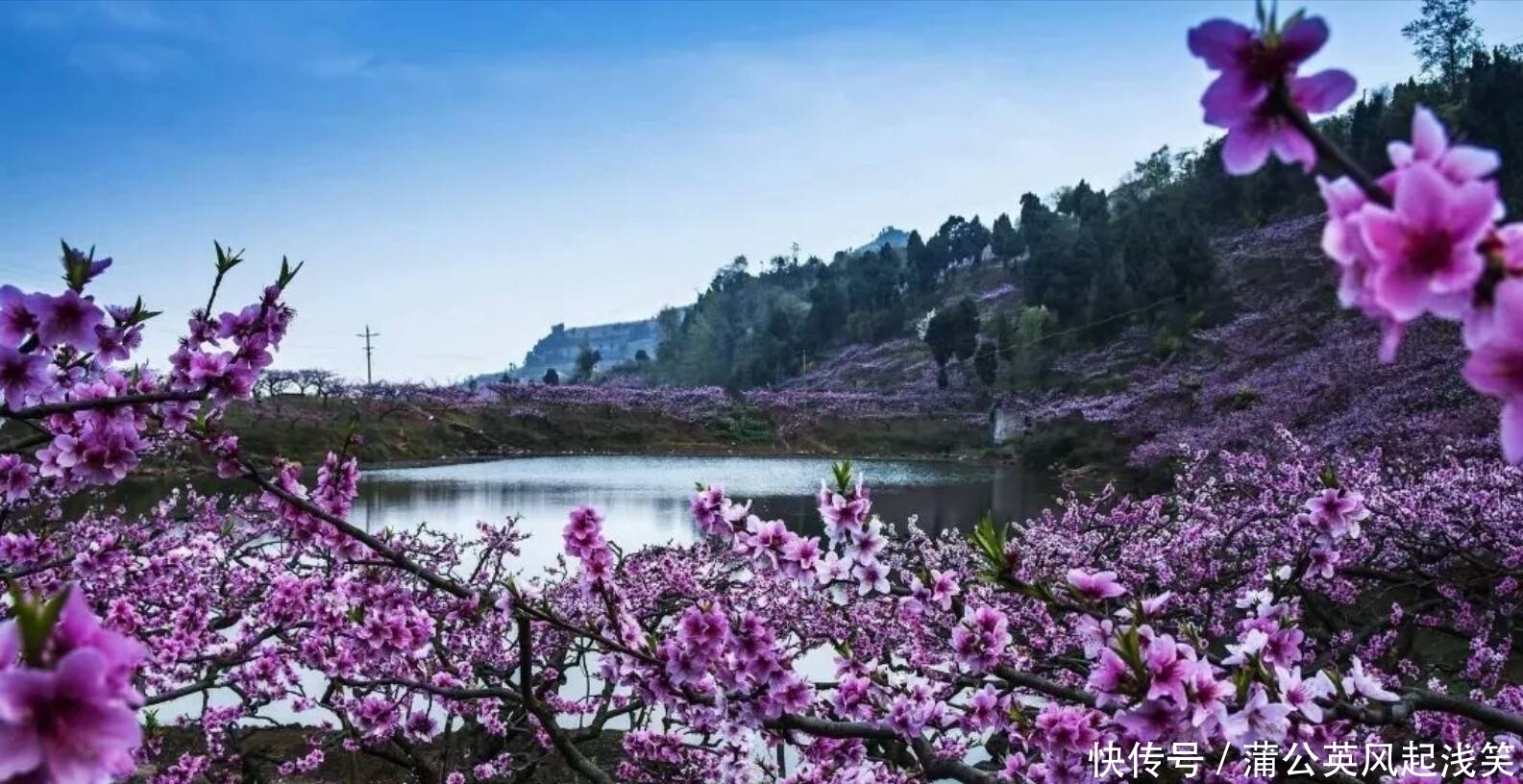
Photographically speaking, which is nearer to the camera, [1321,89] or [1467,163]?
[1467,163]

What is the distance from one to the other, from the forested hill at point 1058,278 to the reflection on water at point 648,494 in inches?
321

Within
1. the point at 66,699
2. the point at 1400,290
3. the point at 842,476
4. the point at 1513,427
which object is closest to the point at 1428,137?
the point at 1400,290

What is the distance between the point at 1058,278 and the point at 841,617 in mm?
31479

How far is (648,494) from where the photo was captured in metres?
19.9

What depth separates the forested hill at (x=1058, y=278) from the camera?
27.8 m

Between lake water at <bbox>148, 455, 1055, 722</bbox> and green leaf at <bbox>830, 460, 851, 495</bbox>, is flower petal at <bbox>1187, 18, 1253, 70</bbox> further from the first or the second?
lake water at <bbox>148, 455, 1055, 722</bbox>

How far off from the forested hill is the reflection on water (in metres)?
8.14

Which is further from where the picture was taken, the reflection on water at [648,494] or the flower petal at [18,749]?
the reflection on water at [648,494]

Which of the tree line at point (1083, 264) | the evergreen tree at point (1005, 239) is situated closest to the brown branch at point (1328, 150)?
the tree line at point (1083, 264)

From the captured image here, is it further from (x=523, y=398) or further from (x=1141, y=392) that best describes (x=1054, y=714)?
(x=523, y=398)

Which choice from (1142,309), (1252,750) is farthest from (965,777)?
(1142,309)

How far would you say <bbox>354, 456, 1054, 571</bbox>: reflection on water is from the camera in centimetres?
1434

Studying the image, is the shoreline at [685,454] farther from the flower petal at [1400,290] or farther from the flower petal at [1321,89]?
the flower petal at [1400,290]

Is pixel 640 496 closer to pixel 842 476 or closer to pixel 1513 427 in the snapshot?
pixel 842 476
